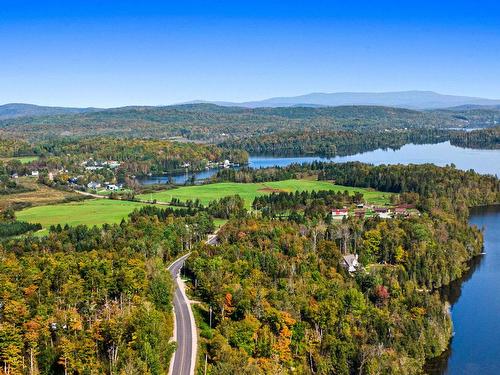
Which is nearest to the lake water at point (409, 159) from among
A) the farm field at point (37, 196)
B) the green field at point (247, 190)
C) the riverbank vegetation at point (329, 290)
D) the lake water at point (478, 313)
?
the green field at point (247, 190)

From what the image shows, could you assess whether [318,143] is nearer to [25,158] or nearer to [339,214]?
[25,158]

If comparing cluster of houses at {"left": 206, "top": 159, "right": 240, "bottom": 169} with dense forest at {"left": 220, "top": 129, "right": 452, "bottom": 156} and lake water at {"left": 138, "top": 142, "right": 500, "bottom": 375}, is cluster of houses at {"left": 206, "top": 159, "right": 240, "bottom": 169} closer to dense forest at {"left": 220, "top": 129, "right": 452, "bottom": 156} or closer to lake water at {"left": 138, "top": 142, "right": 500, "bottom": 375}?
dense forest at {"left": 220, "top": 129, "right": 452, "bottom": 156}

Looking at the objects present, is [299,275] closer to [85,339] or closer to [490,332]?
[490,332]

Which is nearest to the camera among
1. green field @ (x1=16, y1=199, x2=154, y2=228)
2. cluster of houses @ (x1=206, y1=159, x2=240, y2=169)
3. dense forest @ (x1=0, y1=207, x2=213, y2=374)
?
dense forest @ (x1=0, y1=207, x2=213, y2=374)

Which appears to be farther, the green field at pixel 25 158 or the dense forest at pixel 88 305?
the green field at pixel 25 158

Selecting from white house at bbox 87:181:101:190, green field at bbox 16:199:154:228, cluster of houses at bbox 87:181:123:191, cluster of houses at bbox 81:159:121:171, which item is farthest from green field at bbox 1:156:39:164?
green field at bbox 16:199:154:228

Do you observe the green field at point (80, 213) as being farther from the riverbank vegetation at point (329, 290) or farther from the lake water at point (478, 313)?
the lake water at point (478, 313)
